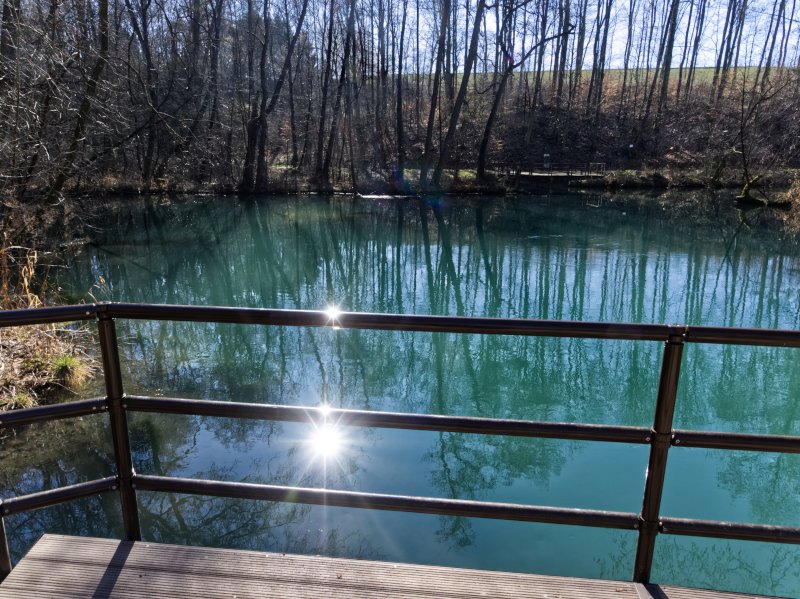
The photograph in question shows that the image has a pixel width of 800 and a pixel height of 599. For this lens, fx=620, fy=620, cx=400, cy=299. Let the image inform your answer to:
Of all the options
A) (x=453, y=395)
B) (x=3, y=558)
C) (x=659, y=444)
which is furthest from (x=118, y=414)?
(x=453, y=395)

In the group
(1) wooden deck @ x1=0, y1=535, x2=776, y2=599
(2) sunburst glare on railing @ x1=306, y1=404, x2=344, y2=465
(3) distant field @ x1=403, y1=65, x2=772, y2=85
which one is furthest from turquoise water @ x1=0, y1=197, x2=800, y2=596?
(3) distant field @ x1=403, y1=65, x2=772, y2=85

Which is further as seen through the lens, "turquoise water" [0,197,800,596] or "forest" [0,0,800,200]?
"forest" [0,0,800,200]

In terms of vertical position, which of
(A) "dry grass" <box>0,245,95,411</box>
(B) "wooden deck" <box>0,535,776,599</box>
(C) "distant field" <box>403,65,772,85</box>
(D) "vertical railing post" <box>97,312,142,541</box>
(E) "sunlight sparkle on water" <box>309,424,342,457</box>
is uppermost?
(C) "distant field" <box>403,65,772,85</box>

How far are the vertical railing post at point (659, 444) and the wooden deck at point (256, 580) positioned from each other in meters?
0.15

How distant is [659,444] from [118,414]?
1821 mm

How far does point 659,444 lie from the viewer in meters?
1.96

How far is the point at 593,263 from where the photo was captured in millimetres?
16141

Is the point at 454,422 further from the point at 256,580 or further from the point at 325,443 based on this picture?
the point at 325,443

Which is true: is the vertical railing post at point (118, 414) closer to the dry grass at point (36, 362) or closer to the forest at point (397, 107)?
the dry grass at point (36, 362)

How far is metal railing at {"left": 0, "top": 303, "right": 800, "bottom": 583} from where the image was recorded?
6.26 ft

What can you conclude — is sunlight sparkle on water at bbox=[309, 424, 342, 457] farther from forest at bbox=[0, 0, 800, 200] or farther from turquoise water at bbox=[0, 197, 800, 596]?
forest at bbox=[0, 0, 800, 200]

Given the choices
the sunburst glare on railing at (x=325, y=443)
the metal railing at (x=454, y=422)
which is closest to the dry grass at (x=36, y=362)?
the sunburst glare on railing at (x=325, y=443)

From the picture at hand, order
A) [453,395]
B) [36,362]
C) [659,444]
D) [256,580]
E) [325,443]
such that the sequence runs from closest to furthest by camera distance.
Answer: [659,444] < [256,580] < [325,443] < [36,362] < [453,395]

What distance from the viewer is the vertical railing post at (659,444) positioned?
190 cm
